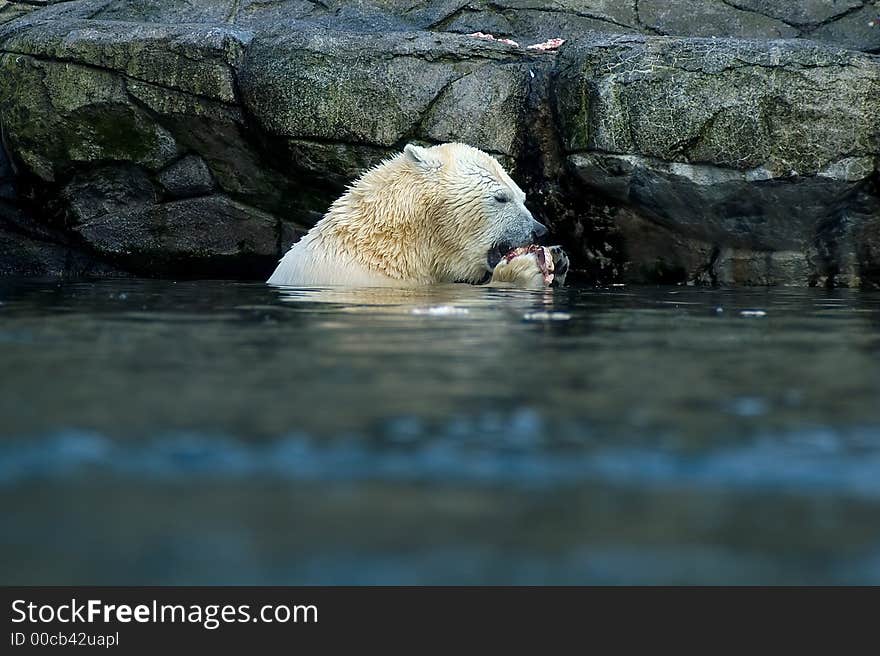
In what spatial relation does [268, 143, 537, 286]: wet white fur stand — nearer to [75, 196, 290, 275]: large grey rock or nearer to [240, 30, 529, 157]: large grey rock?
[240, 30, 529, 157]: large grey rock

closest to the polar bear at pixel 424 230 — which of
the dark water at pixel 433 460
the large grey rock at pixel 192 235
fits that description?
the large grey rock at pixel 192 235

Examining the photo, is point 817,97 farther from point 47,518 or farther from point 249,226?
point 47,518

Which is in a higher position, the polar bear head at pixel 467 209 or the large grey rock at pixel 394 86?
the large grey rock at pixel 394 86

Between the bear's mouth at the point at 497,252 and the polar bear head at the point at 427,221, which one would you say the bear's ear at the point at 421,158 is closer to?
the polar bear head at the point at 427,221

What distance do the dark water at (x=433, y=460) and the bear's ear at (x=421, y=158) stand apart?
3169 millimetres

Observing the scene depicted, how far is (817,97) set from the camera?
24.0 ft

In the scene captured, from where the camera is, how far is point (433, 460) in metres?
1.66

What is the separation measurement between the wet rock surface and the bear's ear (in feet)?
5.71

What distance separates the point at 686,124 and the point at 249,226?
11.6ft

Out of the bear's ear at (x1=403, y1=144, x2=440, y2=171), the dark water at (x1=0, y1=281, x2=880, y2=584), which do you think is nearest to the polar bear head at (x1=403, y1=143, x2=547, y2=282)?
the bear's ear at (x1=403, y1=144, x2=440, y2=171)

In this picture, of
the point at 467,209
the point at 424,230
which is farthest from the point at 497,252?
the point at 424,230

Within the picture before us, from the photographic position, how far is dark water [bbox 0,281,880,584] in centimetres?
125

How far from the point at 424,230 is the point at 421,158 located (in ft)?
1.36

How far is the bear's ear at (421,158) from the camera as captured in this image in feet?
20.6
